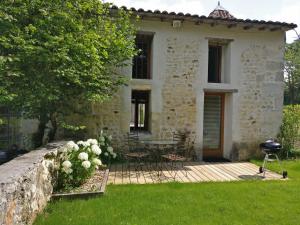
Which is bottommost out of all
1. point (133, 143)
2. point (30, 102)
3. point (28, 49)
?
point (133, 143)

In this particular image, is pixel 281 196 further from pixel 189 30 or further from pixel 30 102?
pixel 189 30

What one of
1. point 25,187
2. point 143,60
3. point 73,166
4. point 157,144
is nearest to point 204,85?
point 143,60

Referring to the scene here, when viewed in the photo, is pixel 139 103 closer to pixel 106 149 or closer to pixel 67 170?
pixel 106 149

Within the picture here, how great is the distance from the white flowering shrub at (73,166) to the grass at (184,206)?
56cm

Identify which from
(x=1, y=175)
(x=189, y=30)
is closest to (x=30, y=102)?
(x=1, y=175)

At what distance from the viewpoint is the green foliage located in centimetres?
1031

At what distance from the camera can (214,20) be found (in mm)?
9352

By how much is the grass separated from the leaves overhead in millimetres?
2207

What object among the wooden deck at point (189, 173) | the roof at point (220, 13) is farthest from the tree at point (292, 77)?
the wooden deck at point (189, 173)

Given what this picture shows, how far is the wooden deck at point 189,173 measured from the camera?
7.00m

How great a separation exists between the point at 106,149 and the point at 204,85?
157 inches

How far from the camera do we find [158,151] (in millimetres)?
9430

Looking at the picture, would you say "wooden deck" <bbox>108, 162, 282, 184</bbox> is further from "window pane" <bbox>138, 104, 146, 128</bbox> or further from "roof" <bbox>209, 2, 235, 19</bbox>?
"roof" <bbox>209, 2, 235, 19</bbox>

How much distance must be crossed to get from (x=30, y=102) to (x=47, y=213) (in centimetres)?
233
